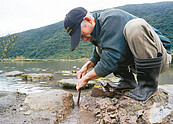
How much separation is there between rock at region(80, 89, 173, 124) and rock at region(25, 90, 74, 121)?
0.36 meters

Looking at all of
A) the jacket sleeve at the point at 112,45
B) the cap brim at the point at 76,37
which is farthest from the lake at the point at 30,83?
the jacket sleeve at the point at 112,45

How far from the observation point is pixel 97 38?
170 cm

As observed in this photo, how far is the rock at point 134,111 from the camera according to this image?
1.11m

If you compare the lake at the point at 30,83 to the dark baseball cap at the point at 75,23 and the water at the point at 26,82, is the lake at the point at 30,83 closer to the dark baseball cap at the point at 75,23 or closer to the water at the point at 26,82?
the water at the point at 26,82

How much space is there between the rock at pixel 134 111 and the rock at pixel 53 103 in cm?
36

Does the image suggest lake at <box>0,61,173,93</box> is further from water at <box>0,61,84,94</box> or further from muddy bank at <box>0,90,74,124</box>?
muddy bank at <box>0,90,74,124</box>

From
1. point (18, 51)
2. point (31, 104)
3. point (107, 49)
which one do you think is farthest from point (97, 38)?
point (18, 51)

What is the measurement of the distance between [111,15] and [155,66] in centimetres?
74

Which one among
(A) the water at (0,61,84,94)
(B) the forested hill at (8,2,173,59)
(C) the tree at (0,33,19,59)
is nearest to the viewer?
(A) the water at (0,61,84,94)

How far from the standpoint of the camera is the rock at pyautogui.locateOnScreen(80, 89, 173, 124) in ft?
3.63

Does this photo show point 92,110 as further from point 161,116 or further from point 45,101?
point 161,116

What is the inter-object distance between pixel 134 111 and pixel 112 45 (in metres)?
0.74

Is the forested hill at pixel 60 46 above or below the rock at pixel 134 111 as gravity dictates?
below

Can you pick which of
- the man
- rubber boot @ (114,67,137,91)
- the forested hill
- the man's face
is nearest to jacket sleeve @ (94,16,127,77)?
the man
